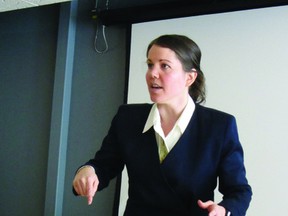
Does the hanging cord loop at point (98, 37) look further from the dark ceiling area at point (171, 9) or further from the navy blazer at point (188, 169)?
the navy blazer at point (188, 169)

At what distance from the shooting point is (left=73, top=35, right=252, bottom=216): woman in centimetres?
116

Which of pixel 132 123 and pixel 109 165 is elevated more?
pixel 132 123

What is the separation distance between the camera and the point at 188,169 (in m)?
1.19

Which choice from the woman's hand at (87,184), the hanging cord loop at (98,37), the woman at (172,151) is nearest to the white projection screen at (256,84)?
the hanging cord loop at (98,37)

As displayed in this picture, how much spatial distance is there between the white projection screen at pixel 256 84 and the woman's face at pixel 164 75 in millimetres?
1137

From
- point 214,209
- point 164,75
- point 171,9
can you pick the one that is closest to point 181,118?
point 164,75

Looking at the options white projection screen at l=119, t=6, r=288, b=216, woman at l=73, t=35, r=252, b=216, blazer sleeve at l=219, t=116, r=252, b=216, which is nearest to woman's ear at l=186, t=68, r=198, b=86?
woman at l=73, t=35, r=252, b=216

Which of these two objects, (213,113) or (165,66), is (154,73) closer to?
(165,66)

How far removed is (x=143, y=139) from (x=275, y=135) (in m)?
1.23

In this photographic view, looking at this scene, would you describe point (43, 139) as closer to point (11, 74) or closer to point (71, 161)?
point (71, 161)

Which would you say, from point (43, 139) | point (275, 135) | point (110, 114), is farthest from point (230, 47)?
point (43, 139)

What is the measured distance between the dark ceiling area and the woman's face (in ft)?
4.07

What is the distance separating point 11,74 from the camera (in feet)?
11.8

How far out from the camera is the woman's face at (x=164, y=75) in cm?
126
